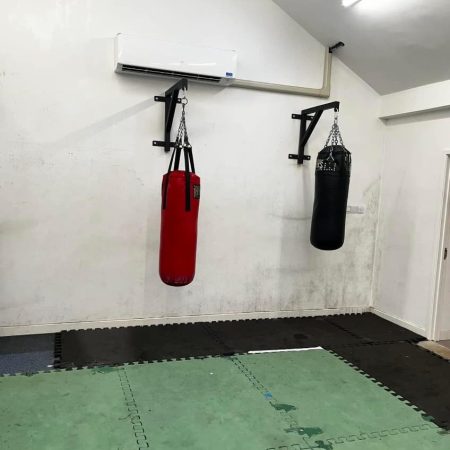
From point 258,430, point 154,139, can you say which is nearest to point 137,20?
point 154,139

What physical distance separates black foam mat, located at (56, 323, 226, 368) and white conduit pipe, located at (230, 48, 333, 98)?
90.5 inches

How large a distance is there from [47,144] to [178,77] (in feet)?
4.07

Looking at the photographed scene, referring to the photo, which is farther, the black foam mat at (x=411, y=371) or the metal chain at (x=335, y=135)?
the metal chain at (x=335, y=135)

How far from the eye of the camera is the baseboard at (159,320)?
12.5 feet

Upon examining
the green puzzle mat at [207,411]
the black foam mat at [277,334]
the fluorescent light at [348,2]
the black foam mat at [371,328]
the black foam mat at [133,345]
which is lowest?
the green puzzle mat at [207,411]

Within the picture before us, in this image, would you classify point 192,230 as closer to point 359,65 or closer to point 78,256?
point 78,256

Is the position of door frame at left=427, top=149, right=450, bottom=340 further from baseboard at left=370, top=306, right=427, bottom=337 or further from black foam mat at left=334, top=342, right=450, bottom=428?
black foam mat at left=334, top=342, right=450, bottom=428

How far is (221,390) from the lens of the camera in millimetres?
2967

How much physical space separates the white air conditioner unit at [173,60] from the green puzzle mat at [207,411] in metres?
2.37

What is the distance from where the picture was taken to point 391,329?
14.5ft

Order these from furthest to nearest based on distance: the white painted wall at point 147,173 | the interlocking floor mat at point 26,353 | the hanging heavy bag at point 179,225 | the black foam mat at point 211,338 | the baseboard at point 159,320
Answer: the baseboard at point 159,320
the white painted wall at point 147,173
the black foam mat at point 211,338
the hanging heavy bag at point 179,225
the interlocking floor mat at point 26,353

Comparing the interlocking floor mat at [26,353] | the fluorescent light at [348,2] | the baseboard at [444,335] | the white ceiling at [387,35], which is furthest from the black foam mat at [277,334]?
the fluorescent light at [348,2]

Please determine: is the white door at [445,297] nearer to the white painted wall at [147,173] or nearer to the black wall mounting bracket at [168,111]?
the white painted wall at [147,173]

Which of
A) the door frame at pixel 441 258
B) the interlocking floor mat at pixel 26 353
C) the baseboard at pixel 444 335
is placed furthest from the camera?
the baseboard at pixel 444 335
